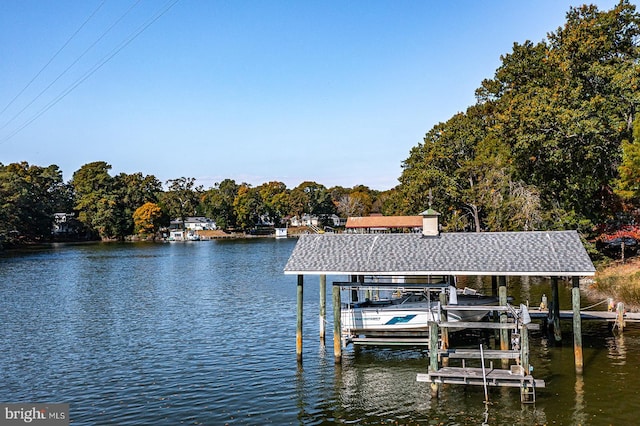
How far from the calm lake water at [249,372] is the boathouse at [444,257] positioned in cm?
188

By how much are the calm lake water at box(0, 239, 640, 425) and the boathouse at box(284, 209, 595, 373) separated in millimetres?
1881

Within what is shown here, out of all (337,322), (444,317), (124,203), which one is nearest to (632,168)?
(444,317)

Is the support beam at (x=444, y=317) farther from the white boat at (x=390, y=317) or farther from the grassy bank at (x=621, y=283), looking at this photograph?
the grassy bank at (x=621, y=283)

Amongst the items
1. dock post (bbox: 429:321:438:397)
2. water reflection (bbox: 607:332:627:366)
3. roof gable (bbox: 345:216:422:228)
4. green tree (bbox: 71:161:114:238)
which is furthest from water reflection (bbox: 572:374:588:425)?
green tree (bbox: 71:161:114:238)

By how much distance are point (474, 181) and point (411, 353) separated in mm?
42070

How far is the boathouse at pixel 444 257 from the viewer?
19.2 meters

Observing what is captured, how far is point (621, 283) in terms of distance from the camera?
3325 centimetres

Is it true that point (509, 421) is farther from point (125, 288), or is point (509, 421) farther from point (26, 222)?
point (26, 222)

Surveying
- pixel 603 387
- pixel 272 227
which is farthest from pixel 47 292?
pixel 272 227

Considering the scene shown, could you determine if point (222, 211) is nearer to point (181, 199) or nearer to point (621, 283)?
point (181, 199)

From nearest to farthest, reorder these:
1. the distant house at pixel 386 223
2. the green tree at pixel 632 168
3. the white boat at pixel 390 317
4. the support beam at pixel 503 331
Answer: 1. the support beam at pixel 503 331
2. the white boat at pixel 390 317
3. the green tree at pixel 632 168
4. the distant house at pixel 386 223

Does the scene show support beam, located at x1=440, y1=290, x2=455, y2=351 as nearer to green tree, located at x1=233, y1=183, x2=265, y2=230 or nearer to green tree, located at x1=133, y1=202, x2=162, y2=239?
green tree, located at x1=133, y1=202, x2=162, y2=239

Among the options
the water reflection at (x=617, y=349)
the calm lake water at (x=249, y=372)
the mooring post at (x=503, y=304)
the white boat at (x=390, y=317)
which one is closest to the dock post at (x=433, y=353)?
the calm lake water at (x=249, y=372)

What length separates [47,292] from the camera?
47.0 meters
